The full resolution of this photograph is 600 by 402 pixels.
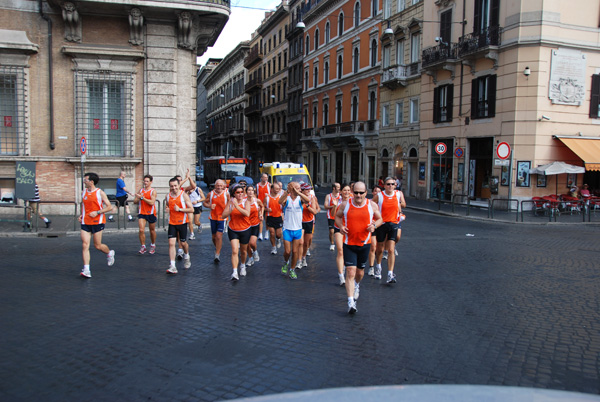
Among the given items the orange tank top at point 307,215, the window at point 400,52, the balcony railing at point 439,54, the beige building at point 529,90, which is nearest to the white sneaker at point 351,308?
→ the orange tank top at point 307,215

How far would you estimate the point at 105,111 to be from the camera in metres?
18.4

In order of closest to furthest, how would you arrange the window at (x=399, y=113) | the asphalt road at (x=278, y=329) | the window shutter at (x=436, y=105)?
1. the asphalt road at (x=278, y=329)
2. the window shutter at (x=436, y=105)
3. the window at (x=399, y=113)

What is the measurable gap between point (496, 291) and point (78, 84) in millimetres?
15465

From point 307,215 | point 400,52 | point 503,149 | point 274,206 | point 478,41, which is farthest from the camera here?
point 400,52

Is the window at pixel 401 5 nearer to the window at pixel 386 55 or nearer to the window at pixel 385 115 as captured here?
the window at pixel 386 55

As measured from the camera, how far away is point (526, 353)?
5.44m

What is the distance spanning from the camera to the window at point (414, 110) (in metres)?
32.3

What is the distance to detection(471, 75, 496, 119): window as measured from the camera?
2523 cm

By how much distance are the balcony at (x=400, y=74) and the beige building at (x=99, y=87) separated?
1673 cm

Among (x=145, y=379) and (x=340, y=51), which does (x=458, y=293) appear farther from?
(x=340, y=51)

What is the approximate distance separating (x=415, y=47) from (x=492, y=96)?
8.47 m

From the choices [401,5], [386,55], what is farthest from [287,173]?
[401,5]

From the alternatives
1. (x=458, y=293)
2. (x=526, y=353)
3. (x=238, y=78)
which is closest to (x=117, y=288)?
(x=458, y=293)

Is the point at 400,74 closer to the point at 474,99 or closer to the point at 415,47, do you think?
the point at 415,47
